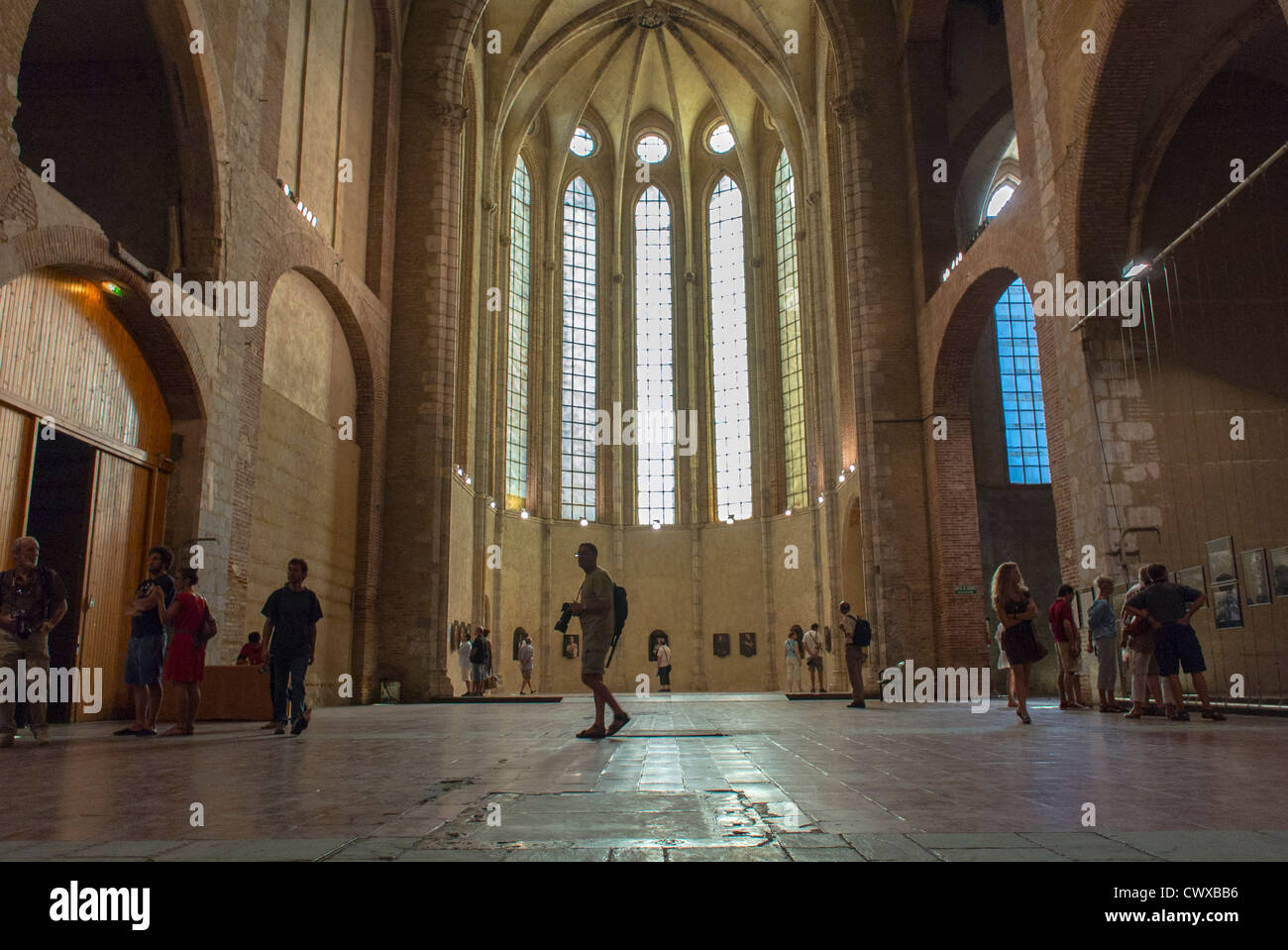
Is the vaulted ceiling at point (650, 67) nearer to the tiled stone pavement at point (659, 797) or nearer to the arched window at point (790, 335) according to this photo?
the arched window at point (790, 335)

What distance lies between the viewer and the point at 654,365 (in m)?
33.6

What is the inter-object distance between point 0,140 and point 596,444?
2492cm

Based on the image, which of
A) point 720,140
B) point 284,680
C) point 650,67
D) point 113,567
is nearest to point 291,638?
point 284,680

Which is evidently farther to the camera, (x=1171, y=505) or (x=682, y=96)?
(x=682, y=96)

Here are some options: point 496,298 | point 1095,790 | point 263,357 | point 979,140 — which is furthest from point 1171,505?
point 496,298

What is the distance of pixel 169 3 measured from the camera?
37.6 feet

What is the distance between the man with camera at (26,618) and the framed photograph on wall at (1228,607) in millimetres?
11834

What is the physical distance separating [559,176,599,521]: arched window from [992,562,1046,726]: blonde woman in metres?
23.3

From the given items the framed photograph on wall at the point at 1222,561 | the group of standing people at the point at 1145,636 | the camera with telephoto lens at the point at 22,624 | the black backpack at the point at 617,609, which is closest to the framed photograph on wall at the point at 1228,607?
the framed photograph on wall at the point at 1222,561

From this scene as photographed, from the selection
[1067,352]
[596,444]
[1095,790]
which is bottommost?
[1095,790]

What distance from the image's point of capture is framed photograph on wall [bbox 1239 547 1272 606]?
11242 mm

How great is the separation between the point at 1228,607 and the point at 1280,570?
727mm
